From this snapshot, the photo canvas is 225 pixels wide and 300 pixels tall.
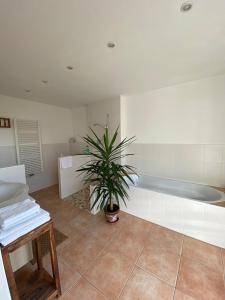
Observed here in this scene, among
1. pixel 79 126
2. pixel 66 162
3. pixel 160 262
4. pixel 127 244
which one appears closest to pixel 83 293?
pixel 127 244

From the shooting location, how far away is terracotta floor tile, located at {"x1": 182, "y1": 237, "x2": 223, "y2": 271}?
1.47m

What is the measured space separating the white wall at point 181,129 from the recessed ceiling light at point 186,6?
168 cm

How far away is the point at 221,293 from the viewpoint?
1.20m

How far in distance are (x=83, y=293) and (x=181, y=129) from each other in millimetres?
2726

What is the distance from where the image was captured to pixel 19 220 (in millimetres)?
886

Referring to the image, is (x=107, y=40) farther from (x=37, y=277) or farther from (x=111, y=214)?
(x=37, y=277)

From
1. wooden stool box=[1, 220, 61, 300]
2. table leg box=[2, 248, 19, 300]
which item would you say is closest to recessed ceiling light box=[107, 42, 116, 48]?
wooden stool box=[1, 220, 61, 300]

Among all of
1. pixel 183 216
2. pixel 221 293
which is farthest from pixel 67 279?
pixel 183 216

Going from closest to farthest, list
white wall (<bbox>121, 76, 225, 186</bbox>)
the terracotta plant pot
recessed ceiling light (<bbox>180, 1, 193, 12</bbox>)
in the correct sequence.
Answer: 1. recessed ceiling light (<bbox>180, 1, 193, 12</bbox>)
2. the terracotta plant pot
3. white wall (<bbox>121, 76, 225, 186</bbox>)

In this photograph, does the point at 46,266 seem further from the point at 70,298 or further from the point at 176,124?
the point at 176,124

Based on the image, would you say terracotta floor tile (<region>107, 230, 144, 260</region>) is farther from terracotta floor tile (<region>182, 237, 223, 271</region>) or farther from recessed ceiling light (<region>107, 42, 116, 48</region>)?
recessed ceiling light (<region>107, 42, 116, 48</region>)

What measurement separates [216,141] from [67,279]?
2.85 metres

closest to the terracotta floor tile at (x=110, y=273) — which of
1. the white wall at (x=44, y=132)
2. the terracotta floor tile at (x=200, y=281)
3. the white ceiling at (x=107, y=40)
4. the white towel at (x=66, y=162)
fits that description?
the terracotta floor tile at (x=200, y=281)

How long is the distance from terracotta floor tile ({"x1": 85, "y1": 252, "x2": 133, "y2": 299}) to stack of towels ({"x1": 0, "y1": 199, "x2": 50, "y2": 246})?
90 centimetres
